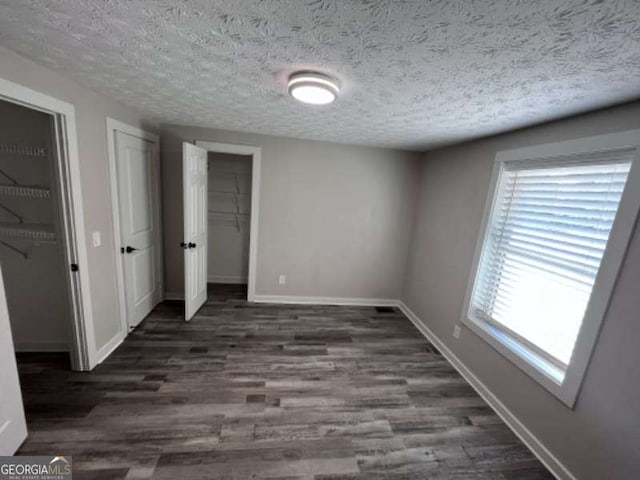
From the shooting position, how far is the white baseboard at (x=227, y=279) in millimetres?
4094

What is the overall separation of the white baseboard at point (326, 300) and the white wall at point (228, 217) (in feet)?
2.56

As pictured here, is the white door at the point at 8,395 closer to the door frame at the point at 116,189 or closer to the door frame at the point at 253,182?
the door frame at the point at 116,189

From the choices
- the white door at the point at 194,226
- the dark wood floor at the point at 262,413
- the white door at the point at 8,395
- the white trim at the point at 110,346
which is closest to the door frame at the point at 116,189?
the white trim at the point at 110,346

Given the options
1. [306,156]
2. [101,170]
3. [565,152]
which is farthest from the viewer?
[306,156]

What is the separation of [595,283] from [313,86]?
6.15 feet

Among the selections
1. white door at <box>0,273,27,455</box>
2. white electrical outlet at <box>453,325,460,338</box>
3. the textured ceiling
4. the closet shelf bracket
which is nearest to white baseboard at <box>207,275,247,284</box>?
the closet shelf bracket

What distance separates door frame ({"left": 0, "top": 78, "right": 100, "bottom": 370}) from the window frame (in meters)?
3.18

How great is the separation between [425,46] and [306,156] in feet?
7.55

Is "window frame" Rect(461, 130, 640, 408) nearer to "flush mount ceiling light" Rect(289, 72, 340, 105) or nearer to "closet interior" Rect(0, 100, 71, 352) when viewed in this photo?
"flush mount ceiling light" Rect(289, 72, 340, 105)

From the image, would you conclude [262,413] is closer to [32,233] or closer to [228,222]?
[32,233]

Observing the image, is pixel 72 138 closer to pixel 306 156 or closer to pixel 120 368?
pixel 120 368

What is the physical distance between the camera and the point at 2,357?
1335 millimetres

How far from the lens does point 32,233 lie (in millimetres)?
1973

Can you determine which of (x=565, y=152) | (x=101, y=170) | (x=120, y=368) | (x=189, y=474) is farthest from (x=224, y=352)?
(x=565, y=152)
